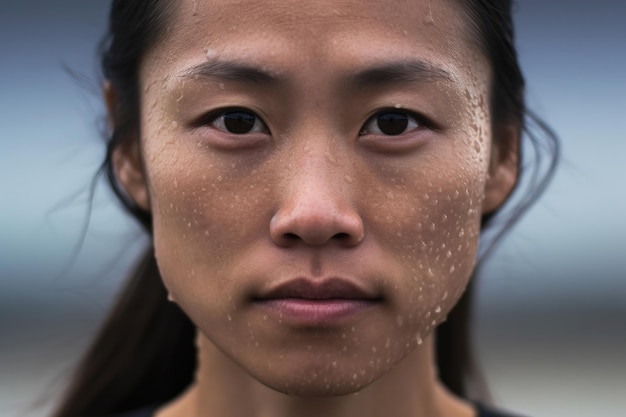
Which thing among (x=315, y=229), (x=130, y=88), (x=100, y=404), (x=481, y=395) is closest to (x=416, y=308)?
(x=315, y=229)

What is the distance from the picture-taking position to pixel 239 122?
5.04 feet

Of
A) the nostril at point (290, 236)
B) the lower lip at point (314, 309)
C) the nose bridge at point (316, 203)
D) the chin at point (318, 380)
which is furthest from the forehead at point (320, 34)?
the chin at point (318, 380)

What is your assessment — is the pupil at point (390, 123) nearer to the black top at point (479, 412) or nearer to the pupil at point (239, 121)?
the pupil at point (239, 121)

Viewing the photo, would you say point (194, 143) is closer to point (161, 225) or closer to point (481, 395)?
point (161, 225)

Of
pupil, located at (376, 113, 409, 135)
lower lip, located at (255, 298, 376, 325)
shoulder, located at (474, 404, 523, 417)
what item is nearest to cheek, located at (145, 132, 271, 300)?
lower lip, located at (255, 298, 376, 325)

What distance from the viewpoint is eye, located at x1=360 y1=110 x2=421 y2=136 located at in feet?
5.00

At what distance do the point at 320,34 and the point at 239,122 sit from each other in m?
0.21

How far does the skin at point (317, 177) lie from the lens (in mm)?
1474

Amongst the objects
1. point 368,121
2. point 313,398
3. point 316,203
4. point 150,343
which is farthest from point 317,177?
point 150,343

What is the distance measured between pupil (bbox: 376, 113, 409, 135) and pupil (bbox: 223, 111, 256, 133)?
0.72 feet

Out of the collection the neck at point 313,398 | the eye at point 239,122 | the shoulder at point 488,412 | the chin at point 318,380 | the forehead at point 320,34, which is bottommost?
the shoulder at point 488,412

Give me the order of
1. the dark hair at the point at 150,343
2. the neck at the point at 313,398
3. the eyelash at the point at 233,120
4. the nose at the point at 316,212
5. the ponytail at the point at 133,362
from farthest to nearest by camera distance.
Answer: the ponytail at the point at 133,362 → the dark hair at the point at 150,343 → the neck at the point at 313,398 → the eyelash at the point at 233,120 → the nose at the point at 316,212

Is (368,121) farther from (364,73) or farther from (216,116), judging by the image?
(216,116)

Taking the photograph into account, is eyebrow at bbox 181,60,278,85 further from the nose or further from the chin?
the chin
